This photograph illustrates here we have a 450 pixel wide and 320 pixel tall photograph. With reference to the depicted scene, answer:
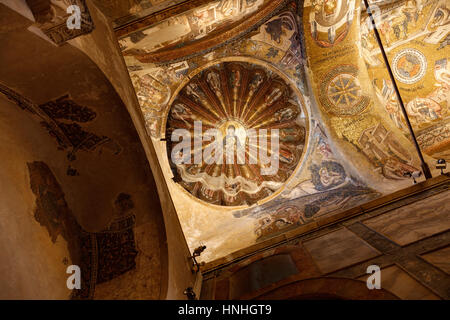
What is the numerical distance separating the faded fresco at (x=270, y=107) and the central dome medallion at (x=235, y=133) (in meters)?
0.03

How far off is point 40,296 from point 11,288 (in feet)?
1.19

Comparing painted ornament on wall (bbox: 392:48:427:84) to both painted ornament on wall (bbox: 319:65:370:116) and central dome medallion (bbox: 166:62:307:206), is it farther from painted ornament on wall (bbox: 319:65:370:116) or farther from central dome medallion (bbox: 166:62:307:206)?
central dome medallion (bbox: 166:62:307:206)

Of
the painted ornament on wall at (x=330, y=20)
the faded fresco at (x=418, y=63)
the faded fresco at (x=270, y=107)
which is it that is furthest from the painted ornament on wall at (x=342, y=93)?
the painted ornament on wall at (x=330, y=20)

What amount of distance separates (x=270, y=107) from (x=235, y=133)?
1.43 m

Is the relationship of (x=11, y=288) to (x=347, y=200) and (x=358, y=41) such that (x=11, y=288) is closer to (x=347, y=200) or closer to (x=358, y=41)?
(x=347, y=200)

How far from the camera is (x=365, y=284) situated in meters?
3.26

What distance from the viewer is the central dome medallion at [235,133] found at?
A: 8875mm

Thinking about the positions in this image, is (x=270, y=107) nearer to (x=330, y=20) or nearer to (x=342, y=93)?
(x=342, y=93)

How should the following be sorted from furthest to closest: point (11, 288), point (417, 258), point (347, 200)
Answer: point (347, 200), point (417, 258), point (11, 288)

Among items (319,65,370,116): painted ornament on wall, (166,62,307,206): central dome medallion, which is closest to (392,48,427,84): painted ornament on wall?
(319,65,370,116): painted ornament on wall

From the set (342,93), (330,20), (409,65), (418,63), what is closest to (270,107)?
(342,93)

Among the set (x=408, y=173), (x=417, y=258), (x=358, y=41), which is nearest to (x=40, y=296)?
(x=417, y=258)

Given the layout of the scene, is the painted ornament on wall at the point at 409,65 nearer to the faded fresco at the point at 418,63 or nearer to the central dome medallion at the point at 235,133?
the faded fresco at the point at 418,63

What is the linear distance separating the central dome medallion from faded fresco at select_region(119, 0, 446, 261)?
1.3 inches
